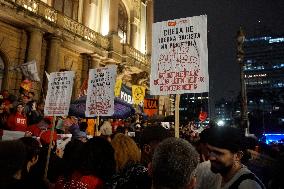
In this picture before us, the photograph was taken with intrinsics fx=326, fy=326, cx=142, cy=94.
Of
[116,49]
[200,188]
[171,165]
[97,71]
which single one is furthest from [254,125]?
[171,165]

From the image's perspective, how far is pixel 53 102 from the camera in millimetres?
7480

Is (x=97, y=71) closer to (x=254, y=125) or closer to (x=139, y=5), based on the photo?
(x=254, y=125)

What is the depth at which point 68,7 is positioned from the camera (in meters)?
19.4

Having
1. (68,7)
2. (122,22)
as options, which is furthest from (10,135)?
(122,22)

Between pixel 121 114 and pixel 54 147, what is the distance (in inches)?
192

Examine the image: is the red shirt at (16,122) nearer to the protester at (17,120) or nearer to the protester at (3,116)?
the protester at (17,120)

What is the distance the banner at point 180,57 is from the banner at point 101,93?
2.50 m

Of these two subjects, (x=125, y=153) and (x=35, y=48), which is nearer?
(x=125, y=153)

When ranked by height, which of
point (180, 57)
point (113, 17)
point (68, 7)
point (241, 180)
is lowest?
point (241, 180)

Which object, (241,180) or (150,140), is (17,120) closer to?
(150,140)

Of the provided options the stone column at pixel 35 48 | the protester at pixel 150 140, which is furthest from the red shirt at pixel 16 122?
the stone column at pixel 35 48

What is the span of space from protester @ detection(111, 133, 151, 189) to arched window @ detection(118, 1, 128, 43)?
2219 centimetres

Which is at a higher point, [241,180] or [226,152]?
[226,152]

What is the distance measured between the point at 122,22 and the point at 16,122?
19.0 metres
